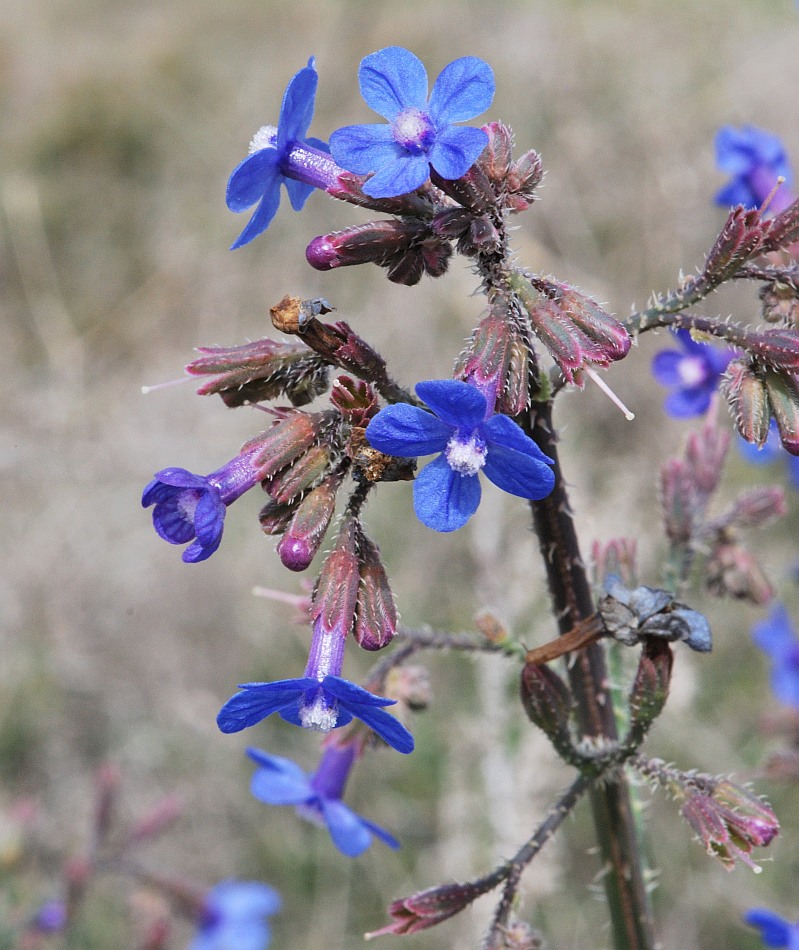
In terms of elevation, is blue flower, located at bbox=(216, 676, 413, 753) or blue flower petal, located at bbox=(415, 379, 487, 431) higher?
blue flower petal, located at bbox=(415, 379, 487, 431)

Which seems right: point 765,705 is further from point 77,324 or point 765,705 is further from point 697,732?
point 77,324

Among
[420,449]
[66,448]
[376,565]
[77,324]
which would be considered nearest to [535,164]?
[420,449]

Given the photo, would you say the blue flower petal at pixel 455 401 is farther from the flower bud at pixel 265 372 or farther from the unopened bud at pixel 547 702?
the unopened bud at pixel 547 702

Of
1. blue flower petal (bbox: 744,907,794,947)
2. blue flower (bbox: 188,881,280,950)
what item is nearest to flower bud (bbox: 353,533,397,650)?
blue flower petal (bbox: 744,907,794,947)

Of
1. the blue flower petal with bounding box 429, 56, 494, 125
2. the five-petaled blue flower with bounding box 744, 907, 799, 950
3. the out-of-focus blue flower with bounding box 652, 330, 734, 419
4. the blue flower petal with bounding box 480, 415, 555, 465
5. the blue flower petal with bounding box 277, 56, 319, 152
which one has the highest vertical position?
the out-of-focus blue flower with bounding box 652, 330, 734, 419

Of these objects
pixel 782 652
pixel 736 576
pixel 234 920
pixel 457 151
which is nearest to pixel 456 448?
pixel 457 151

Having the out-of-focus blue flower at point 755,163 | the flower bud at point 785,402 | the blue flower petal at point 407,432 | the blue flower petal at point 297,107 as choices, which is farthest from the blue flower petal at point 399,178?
the out-of-focus blue flower at point 755,163

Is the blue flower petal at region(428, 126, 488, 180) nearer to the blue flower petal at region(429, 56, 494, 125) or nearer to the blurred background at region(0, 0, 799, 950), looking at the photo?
the blue flower petal at region(429, 56, 494, 125)
